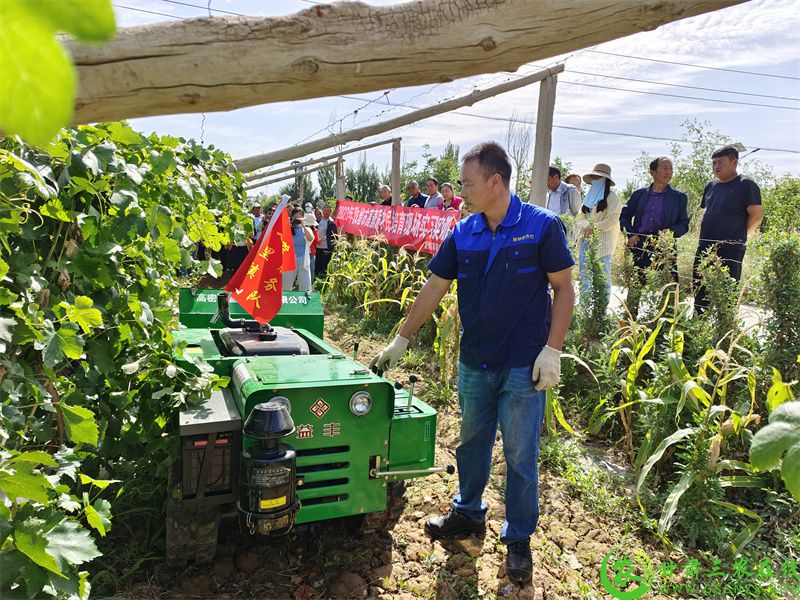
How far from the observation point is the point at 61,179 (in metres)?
1.70

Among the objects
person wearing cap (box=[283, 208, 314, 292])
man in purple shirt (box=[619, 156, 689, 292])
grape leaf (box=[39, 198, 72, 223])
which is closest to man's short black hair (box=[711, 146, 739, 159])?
man in purple shirt (box=[619, 156, 689, 292])

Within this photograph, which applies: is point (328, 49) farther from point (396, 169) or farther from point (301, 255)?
point (396, 169)

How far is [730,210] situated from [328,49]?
15.9 ft

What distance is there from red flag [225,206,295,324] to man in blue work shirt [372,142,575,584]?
4.10 feet

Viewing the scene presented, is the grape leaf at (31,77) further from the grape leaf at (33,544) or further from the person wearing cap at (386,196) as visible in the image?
the person wearing cap at (386,196)

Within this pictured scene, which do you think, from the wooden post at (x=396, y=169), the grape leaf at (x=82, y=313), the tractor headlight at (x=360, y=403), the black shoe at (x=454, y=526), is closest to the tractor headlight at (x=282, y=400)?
the tractor headlight at (x=360, y=403)

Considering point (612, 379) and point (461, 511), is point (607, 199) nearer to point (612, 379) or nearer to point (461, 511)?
point (612, 379)

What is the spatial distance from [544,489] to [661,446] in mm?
764

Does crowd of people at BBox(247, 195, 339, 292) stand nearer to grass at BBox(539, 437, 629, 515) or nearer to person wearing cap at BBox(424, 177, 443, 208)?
person wearing cap at BBox(424, 177, 443, 208)

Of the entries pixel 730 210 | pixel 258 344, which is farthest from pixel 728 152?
pixel 258 344

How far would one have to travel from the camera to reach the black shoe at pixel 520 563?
269cm

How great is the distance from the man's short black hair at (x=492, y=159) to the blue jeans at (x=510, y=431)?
96 cm

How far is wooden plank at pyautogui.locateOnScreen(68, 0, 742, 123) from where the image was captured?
0.79 m

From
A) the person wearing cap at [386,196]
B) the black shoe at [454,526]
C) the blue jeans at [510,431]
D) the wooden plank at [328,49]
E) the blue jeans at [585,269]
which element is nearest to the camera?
the wooden plank at [328,49]
